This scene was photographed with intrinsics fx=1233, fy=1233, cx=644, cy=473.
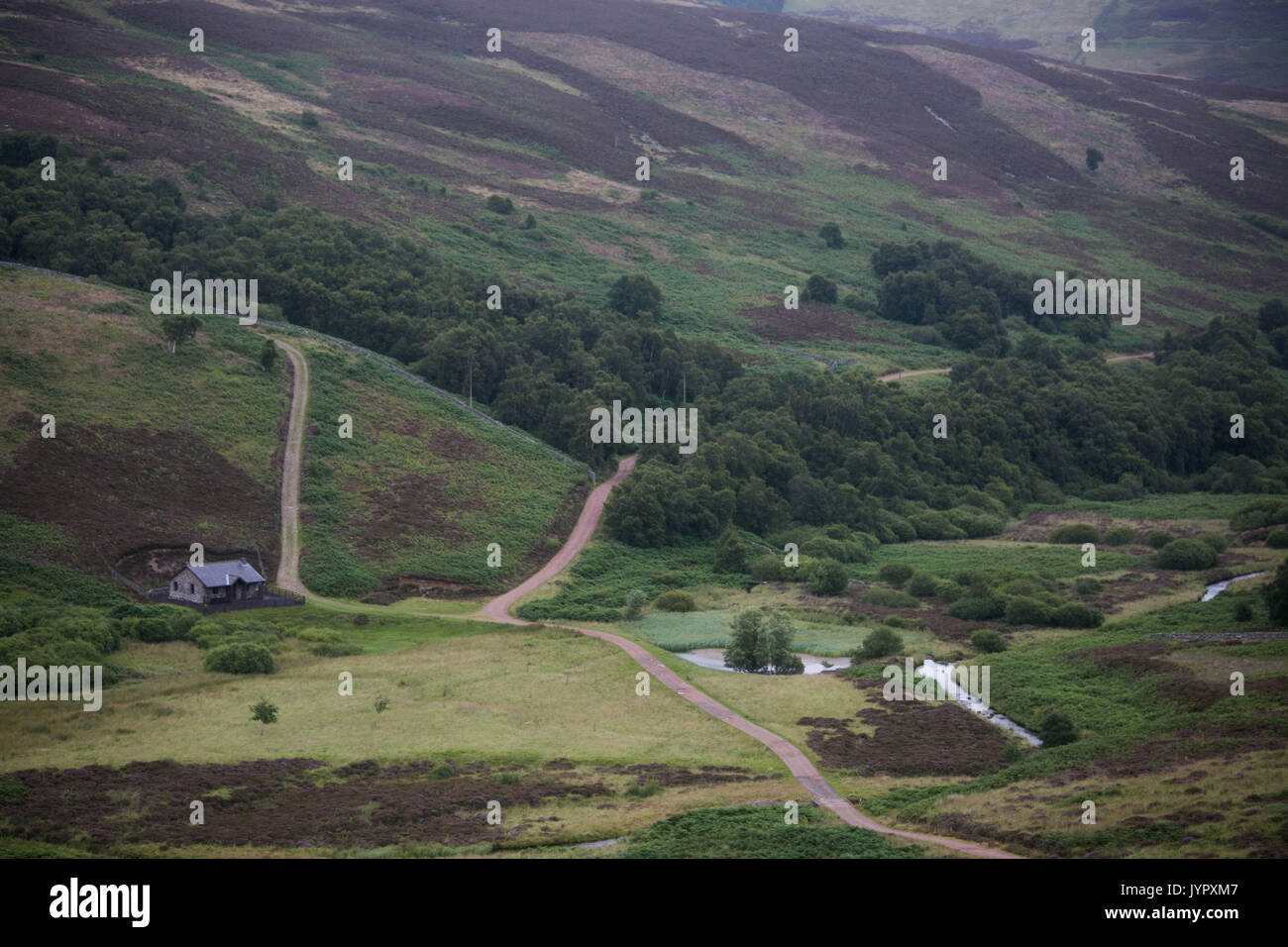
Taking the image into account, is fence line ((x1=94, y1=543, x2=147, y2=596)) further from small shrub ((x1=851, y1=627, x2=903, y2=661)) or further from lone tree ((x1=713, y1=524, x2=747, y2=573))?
small shrub ((x1=851, y1=627, x2=903, y2=661))

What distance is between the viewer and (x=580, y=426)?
104188 mm

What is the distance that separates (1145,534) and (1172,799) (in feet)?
210

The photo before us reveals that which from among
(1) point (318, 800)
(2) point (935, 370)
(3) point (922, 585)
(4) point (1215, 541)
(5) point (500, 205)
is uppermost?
(5) point (500, 205)

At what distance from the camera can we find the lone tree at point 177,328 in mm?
94500

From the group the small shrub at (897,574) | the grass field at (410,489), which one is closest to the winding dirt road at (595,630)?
the grass field at (410,489)

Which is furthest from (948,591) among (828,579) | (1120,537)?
(1120,537)

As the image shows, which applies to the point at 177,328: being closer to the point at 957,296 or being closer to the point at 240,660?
the point at 240,660

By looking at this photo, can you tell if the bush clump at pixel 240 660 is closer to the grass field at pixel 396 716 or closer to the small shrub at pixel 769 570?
the grass field at pixel 396 716

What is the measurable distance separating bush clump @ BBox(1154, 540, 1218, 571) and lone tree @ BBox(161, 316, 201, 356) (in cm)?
7359

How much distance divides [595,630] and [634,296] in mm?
66493

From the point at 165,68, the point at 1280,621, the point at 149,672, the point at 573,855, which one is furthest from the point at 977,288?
the point at 573,855

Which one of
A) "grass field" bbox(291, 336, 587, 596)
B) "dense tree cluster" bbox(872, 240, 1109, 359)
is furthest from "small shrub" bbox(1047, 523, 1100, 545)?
"dense tree cluster" bbox(872, 240, 1109, 359)

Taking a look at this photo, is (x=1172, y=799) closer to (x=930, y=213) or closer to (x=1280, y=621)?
(x=1280, y=621)

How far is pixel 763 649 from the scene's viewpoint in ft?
212
